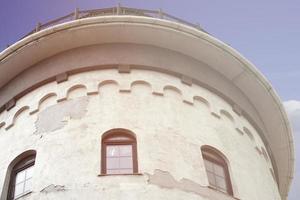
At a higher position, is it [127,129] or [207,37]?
[207,37]

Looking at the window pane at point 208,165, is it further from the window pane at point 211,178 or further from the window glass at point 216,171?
the window pane at point 211,178

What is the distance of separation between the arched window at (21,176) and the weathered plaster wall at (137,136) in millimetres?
209

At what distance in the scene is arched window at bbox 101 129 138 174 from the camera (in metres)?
11.5

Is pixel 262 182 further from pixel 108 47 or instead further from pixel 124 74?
pixel 108 47

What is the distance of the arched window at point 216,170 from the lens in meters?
12.3

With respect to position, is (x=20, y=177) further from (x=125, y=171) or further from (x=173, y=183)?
(x=173, y=183)

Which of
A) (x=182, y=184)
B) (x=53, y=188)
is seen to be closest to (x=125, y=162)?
(x=182, y=184)

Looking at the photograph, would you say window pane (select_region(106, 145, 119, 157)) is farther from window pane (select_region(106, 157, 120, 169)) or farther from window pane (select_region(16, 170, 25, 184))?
window pane (select_region(16, 170, 25, 184))

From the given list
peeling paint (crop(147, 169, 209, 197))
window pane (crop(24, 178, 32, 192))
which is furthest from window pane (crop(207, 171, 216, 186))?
window pane (crop(24, 178, 32, 192))

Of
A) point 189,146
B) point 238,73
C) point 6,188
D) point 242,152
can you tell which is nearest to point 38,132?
point 6,188

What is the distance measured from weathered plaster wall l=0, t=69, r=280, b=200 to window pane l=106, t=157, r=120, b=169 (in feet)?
0.94

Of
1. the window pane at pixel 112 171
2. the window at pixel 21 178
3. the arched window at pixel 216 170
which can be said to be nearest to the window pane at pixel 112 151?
the window pane at pixel 112 171

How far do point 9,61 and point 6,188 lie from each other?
4.38m

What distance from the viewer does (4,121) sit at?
552 inches
